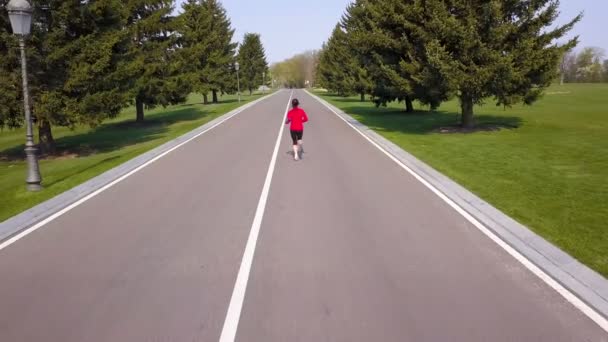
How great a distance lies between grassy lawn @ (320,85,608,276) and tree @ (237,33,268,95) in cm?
6039

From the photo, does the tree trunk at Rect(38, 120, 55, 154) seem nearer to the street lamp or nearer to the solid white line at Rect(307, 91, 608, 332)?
the street lamp

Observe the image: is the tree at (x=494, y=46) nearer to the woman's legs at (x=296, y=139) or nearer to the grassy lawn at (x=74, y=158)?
the woman's legs at (x=296, y=139)

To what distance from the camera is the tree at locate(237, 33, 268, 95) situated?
257 ft

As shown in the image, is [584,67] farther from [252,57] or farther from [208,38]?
[208,38]

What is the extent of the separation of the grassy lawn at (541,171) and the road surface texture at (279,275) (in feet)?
3.74

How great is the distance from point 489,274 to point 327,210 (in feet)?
10.8

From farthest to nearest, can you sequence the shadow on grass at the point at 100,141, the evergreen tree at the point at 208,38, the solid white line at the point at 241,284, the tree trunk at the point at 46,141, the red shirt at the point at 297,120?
the evergreen tree at the point at 208,38 < the shadow on grass at the point at 100,141 < the tree trunk at the point at 46,141 < the red shirt at the point at 297,120 < the solid white line at the point at 241,284

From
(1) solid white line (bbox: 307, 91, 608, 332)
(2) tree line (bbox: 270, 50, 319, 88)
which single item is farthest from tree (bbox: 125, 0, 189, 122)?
(2) tree line (bbox: 270, 50, 319, 88)

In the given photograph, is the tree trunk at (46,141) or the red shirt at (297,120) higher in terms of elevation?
the red shirt at (297,120)

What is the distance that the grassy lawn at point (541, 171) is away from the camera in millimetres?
6562

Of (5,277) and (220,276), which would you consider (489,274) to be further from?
(5,277)

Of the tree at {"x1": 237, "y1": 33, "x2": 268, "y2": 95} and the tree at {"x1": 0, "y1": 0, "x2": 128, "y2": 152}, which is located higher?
the tree at {"x1": 237, "y1": 33, "x2": 268, "y2": 95}

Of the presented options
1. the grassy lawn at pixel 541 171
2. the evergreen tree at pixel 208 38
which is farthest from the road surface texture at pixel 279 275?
the evergreen tree at pixel 208 38

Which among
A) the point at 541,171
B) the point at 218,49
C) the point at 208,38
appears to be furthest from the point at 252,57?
the point at 541,171
